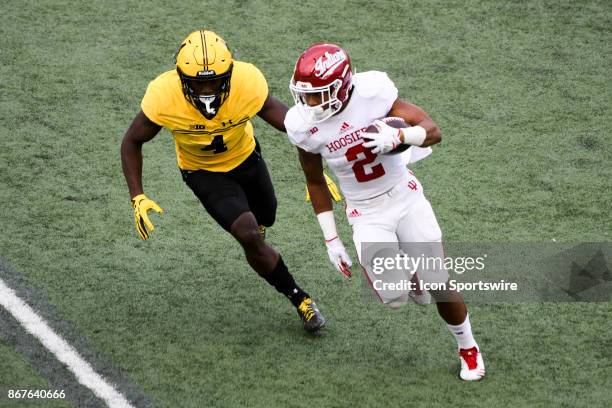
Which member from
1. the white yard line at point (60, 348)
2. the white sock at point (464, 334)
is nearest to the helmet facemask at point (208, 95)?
the white yard line at point (60, 348)

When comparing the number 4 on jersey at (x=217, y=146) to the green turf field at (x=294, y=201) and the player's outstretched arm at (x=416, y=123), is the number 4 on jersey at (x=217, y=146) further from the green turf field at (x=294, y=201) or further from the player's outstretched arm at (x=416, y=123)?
the player's outstretched arm at (x=416, y=123)

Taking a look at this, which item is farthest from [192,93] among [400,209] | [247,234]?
[400,209]

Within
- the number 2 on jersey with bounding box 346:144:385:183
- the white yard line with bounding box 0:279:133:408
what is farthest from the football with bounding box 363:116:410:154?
the white yard line with bounding box 0:279:133:408

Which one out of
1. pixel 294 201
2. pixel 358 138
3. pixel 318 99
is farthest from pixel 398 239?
pixel 294 201

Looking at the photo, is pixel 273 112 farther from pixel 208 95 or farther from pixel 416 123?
pixel 416 123

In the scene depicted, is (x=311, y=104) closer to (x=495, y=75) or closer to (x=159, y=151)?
(x=159, y=151)

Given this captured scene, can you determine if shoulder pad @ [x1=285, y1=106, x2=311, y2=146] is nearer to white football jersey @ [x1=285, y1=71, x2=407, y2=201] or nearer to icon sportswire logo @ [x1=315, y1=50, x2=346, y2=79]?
white football jersey @ [x1=285, y1=71, x2=407, y2=201]

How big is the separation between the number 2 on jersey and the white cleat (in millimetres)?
1056

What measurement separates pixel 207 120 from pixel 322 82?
3.38ft

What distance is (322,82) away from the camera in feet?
16.7

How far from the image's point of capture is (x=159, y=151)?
311 inches

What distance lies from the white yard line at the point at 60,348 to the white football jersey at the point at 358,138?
1634 mm

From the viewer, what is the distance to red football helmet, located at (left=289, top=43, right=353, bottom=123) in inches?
201

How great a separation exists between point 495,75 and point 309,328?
11.7ft
